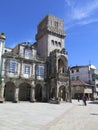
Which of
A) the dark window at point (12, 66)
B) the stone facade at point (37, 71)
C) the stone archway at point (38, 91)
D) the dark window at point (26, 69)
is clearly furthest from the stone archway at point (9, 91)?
the stone archway at point (38, 91)

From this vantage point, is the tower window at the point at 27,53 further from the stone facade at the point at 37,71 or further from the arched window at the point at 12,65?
the arched window at the point at 12,65

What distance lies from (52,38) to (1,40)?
13.8 m

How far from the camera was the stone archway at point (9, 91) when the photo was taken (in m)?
36.7

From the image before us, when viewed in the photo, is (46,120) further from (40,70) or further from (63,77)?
(40,70)

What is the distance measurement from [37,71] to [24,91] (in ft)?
17.5

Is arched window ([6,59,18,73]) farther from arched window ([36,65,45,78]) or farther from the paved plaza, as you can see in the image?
the paved plaza

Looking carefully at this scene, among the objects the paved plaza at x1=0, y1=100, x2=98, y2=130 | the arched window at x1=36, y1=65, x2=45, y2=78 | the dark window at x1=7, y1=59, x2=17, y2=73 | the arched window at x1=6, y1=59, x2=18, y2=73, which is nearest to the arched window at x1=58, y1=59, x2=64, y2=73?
the arched window at x1=36, y1=65, x2=45, y2=78

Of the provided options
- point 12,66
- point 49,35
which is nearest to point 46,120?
point 12,66

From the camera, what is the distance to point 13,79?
35.5 meters

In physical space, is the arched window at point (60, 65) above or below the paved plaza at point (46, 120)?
above

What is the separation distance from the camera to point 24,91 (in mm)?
Answer: 39531

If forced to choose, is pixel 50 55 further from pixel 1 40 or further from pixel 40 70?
pixel 1 40

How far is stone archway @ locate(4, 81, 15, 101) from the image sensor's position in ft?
120

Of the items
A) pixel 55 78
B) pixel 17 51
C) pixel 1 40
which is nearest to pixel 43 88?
pixel 55 78
